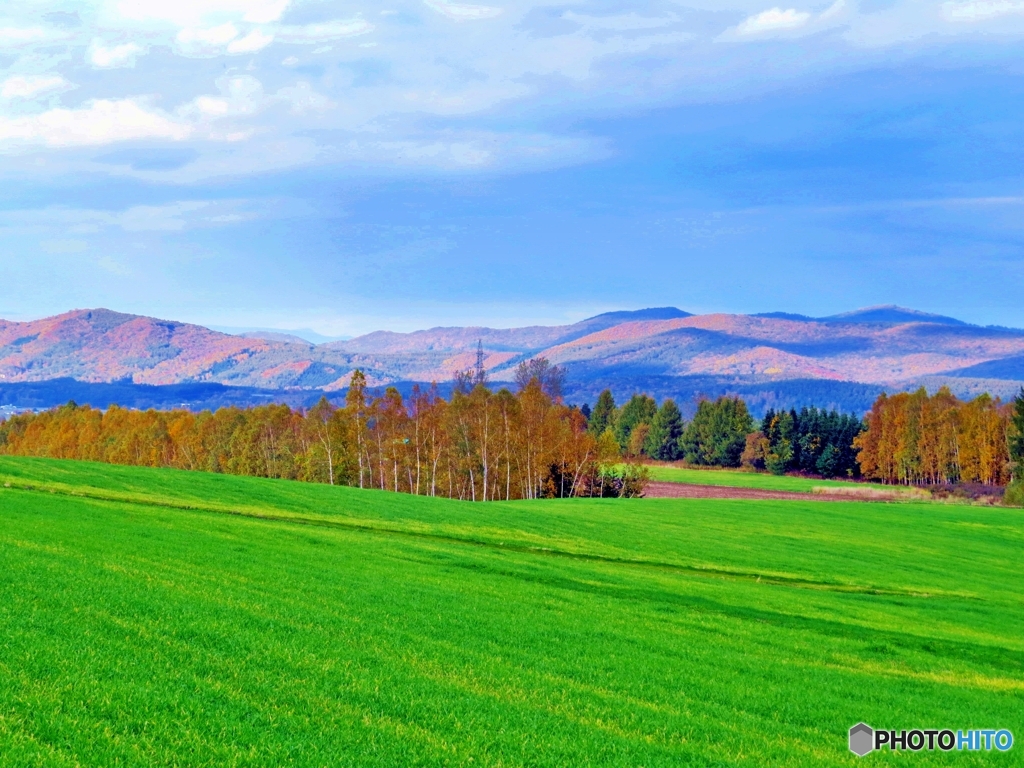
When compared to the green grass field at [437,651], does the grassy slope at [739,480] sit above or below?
below

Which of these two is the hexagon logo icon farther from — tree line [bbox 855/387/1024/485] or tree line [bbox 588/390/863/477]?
tree line [bbox 588/390/863/477]

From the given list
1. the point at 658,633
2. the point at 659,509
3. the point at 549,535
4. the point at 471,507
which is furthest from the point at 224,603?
the point at 659,509

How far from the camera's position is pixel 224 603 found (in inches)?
671

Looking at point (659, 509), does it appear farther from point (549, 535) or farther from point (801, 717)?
point (801, 717)

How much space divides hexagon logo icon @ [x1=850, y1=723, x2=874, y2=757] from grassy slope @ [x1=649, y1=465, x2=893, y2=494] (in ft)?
370

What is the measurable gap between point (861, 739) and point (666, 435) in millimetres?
172834

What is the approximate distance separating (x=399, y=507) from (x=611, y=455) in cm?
5353

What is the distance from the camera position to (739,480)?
460 ft

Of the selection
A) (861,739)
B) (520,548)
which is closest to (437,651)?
(861,739)

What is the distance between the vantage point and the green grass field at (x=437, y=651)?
35.0 feet

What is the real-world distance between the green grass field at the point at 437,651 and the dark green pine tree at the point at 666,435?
146083 mm

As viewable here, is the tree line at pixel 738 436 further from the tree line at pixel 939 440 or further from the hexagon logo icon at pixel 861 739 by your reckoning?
the hexagon logo icon at pixel 861 739

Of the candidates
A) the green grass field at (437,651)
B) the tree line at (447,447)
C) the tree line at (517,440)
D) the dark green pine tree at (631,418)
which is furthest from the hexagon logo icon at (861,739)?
the dark green pine tree at (631,418)

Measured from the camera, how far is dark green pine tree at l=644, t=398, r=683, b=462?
18438 cm
